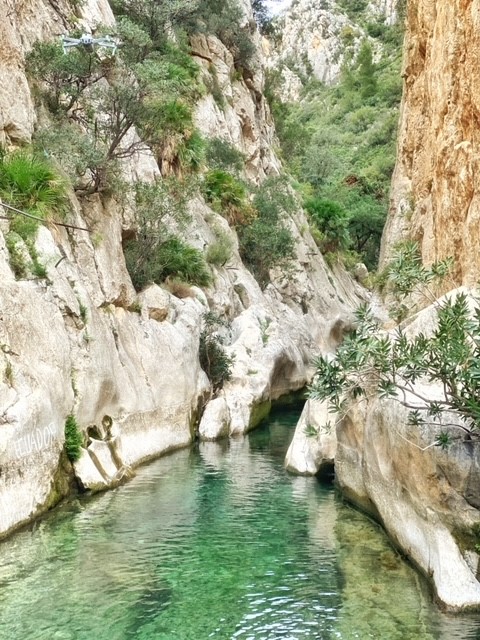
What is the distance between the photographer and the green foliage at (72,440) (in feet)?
46.3

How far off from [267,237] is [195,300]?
10.7 metres

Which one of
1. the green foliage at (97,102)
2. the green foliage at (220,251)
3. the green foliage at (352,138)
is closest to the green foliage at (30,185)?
the green foliage at (97,102)

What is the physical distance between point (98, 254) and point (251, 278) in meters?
15.2

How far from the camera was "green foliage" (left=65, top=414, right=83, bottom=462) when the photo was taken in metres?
14.1

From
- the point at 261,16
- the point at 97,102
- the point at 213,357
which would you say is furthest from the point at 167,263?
the point at 261,16

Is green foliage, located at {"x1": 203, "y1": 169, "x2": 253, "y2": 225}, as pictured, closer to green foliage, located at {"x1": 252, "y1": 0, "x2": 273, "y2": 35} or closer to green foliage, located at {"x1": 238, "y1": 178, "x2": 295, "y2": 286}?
green foliage, located at {"x1": 238, "y1": 178, "x2": 295, "y2": 286}

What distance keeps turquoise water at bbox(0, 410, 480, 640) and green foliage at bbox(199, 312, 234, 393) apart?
28.5 feet

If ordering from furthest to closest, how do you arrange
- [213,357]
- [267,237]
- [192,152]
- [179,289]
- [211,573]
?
[267,237] → [192,152] → [179,289] → [213,357] → [211,573]

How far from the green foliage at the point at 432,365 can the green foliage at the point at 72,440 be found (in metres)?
6.05

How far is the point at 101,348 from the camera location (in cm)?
1680

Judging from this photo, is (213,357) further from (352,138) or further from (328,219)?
(352,138)

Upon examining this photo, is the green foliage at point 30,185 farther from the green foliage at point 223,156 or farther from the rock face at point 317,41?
the rock face at point 317,41

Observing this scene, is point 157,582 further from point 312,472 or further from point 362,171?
point 362,171

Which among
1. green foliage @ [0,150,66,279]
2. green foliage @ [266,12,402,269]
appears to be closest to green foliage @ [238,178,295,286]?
green foliage @ [266,12,402,269]
